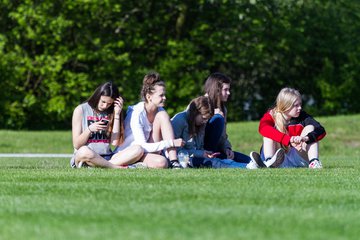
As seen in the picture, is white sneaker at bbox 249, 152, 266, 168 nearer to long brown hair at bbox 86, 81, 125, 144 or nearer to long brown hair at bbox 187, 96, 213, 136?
long brown hair at bbox 187, 96, 213, 136

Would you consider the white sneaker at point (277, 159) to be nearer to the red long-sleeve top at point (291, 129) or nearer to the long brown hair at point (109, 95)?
the red long-sleeve top at point (291, 129)

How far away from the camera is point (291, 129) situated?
533 inches

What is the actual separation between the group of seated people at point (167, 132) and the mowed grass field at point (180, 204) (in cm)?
79

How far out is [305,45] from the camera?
35.1m

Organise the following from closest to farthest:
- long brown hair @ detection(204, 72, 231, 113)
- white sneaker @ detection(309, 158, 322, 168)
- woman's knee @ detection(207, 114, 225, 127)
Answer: white sneaker @ detection(309, 158, 322, 168)
woman's knee @ detection(207, 114, 225, 127)
long brown hair @ detection(204, 72, 231, 113)

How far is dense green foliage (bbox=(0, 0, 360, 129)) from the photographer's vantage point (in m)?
30.5

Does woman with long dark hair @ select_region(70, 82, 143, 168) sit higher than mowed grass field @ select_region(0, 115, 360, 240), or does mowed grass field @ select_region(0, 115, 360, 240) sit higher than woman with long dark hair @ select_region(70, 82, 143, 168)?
woman with long dark hair @ select_region(70, 82, 143, 168)

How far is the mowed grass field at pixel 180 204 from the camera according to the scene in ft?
21.2

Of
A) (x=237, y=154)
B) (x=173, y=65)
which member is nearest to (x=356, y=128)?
(x=173, y=65)

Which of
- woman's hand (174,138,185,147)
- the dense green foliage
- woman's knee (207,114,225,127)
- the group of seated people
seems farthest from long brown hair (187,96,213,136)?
the dense green foliage

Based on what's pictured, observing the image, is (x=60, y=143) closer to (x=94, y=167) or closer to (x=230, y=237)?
(x=94, y=167)

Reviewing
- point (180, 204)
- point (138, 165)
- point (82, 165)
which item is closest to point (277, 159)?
point (138, 165)

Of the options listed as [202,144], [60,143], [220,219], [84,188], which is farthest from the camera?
[60,143]

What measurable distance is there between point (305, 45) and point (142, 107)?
22634 mm
